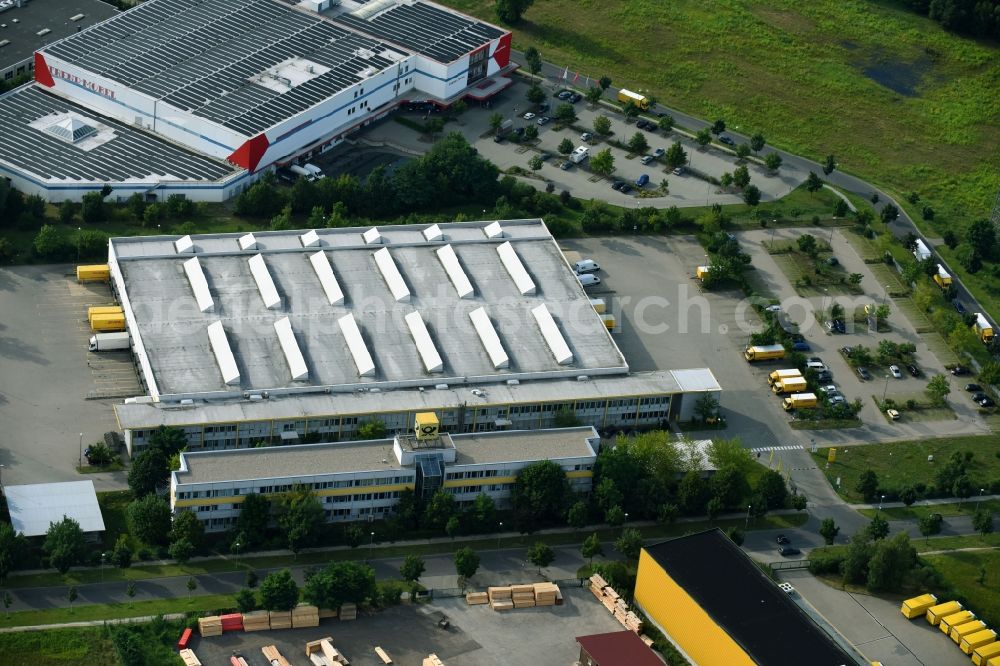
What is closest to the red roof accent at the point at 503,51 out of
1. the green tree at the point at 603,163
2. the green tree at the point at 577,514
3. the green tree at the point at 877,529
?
the green tree at the point at 603,163

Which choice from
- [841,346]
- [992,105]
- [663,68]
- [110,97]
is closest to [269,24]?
[110,97]

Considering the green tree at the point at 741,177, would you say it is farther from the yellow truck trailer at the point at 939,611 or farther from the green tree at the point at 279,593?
the green tree at the point at 279,593

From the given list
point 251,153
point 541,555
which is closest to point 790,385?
point 541,555

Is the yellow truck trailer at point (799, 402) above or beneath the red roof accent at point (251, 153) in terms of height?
beneath

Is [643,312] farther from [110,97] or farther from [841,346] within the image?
[110,97]

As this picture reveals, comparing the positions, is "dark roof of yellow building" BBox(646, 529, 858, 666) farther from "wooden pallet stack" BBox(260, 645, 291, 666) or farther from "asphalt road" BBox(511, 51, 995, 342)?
"asphalt road" BBox(511, 51, 995, 342)

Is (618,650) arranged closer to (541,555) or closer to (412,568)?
(541,555)

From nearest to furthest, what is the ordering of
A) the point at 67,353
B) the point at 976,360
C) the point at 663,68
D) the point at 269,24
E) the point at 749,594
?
the point at 749,594 < the point at 67,353 < the point at 976,360 < the point at 269,24 < the point at 663,68
